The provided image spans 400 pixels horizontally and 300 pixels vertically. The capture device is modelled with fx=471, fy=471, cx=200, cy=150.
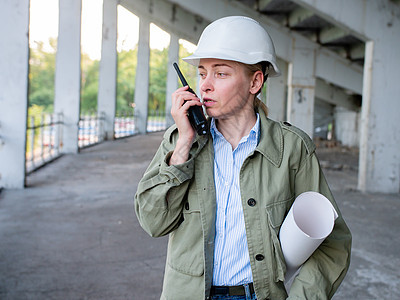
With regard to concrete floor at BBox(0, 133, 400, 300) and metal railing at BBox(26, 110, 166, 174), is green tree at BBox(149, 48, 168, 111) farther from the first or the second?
concrete floor at BBox(0, 133, 400, 300)

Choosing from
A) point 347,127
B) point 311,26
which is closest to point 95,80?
point 347,127

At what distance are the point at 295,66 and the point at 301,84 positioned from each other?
58 cm

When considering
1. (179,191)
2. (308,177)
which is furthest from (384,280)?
(179,191)

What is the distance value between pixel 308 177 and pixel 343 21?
7.23 metres

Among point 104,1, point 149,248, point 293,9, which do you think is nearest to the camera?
point 149,248

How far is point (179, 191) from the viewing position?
6.22ft

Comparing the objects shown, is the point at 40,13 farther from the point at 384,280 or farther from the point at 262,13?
the point at 384,280

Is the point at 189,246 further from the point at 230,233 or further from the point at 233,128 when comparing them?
the point at 233,128

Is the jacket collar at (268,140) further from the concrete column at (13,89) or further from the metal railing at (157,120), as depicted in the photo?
the metal railing at (157,120)

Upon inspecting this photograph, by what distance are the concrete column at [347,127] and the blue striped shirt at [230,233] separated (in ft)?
62.4

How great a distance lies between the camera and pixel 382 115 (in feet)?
28.6

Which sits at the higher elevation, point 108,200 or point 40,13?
point 40,13

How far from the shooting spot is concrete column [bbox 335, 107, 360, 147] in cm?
2002

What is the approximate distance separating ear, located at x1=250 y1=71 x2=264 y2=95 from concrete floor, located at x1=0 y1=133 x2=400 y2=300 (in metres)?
2.66
